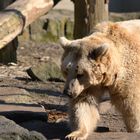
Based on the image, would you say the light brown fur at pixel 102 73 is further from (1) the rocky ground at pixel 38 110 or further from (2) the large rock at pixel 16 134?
→ (2) the large rock at pixel 16 134

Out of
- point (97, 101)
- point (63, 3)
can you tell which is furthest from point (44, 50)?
point (97, 101)

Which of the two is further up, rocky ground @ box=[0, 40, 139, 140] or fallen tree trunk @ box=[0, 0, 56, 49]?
fallen tree trunk @ box=[0, 0, 56, 49]

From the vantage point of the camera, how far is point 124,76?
5.54 meters

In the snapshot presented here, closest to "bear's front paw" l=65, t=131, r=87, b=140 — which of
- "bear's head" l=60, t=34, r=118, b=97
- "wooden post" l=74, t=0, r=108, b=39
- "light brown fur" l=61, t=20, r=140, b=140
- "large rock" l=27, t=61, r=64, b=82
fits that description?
"light brown fur" l=61, t=20, r=140, b=140

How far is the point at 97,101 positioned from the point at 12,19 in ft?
6.76

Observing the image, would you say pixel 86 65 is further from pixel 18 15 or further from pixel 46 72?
pixel 46 72

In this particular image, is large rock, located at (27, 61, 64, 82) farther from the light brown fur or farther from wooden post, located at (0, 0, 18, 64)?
the light brown fur

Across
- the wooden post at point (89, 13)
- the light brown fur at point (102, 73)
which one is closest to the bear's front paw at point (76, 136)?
the light brown fur at point (102, 73)

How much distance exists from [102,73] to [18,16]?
2.35 meters

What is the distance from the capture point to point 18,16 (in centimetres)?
741

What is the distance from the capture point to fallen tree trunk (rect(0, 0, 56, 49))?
279 inches

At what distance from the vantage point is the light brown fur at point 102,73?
17.4 feet

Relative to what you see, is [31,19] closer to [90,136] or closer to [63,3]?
→ [90,136]

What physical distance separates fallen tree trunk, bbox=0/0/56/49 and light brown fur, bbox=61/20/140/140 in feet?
5.37
